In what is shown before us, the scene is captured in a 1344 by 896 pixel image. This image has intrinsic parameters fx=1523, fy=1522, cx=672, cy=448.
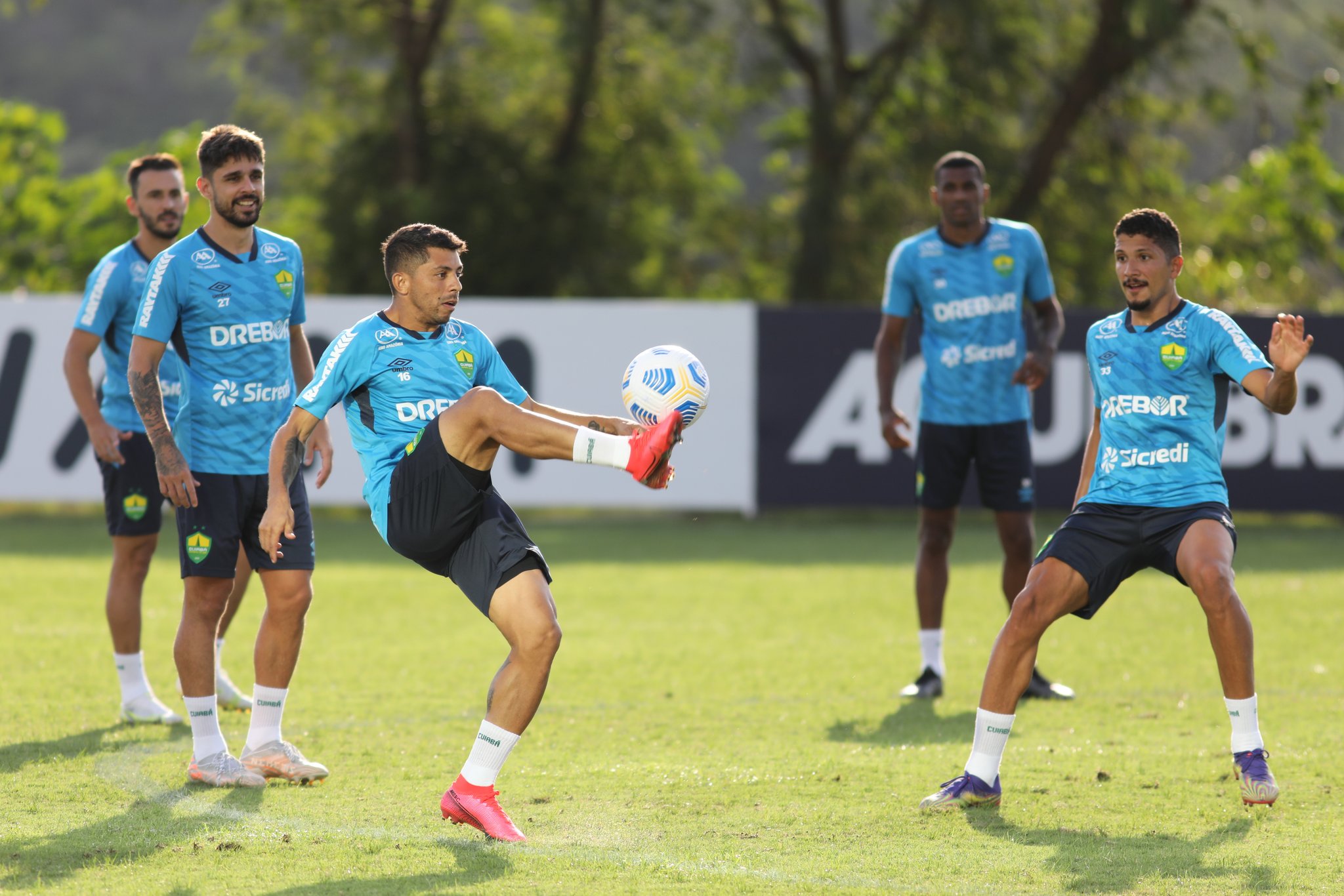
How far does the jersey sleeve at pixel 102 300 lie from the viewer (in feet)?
22.3

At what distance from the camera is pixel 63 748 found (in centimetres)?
620

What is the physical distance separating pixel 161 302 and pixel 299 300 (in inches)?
25.8

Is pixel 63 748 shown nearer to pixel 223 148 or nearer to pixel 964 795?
pixel 223 148

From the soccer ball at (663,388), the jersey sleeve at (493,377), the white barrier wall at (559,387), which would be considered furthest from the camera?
the white barrier wall at (559,387)

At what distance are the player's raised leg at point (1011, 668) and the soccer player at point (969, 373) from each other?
2.33 m

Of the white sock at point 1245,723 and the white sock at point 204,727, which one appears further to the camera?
the white sock at point 204,727

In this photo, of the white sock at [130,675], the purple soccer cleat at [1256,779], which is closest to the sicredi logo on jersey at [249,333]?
the white sock at [130,675]

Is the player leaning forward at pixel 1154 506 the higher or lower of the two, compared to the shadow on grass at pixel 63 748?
higher

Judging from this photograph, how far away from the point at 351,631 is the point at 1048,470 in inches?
313

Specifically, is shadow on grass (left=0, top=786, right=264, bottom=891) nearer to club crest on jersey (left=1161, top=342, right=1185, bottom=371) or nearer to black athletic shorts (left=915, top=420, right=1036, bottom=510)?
club crest on jersey (left=1161, top=342, right=1185, bottom=371)

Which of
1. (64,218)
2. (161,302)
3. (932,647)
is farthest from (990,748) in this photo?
(64,218)

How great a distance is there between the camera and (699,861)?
464 centimetres

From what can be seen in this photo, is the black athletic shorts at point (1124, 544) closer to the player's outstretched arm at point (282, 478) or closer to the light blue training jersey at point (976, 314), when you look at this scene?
the light blue training jersey at point (976, 314)

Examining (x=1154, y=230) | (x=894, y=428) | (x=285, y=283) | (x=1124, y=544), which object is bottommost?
(x=1124, y=544)
